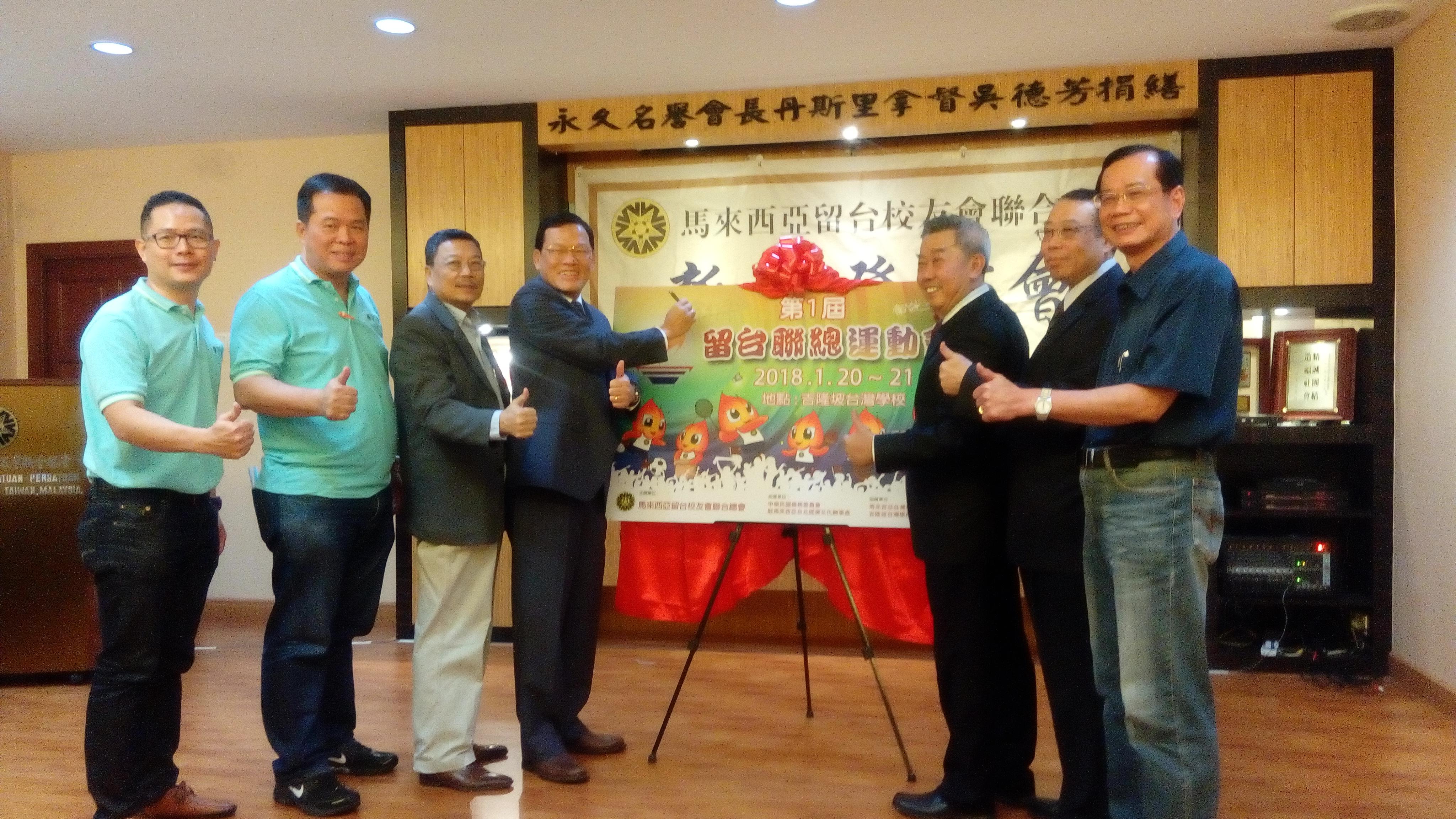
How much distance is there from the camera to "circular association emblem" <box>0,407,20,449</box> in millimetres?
3916

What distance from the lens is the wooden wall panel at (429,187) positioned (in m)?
4.62

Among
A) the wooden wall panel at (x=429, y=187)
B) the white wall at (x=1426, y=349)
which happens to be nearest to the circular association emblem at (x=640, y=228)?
the wooden wall panel at (x=429, y=187)

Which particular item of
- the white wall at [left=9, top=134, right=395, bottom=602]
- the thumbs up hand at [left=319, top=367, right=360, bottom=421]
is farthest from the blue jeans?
the white wall at [left=9, top=134, right=395, bottom=602]

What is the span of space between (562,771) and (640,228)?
8.17ft

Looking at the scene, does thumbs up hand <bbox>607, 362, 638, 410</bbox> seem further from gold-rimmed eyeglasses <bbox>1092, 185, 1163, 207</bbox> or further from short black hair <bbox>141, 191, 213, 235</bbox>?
gold-rimmed eyeglasses <bbox>1092, 185, 1163, 207</bbox>

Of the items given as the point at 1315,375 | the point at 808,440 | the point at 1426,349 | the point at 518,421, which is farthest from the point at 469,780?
the point at 1426,349

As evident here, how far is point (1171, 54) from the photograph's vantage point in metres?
3.99

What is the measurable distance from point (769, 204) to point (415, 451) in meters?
2.22

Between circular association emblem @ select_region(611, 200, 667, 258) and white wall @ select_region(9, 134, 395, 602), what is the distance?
1360 mm

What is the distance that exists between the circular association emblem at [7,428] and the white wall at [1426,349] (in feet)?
17.7

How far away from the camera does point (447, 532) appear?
8.74 feet

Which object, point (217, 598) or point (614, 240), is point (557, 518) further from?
point (217, 598)

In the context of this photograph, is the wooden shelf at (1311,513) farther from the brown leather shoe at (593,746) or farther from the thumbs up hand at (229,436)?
the thumbs up hand at (229,436)

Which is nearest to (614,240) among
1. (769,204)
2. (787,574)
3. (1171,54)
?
(769,204)
